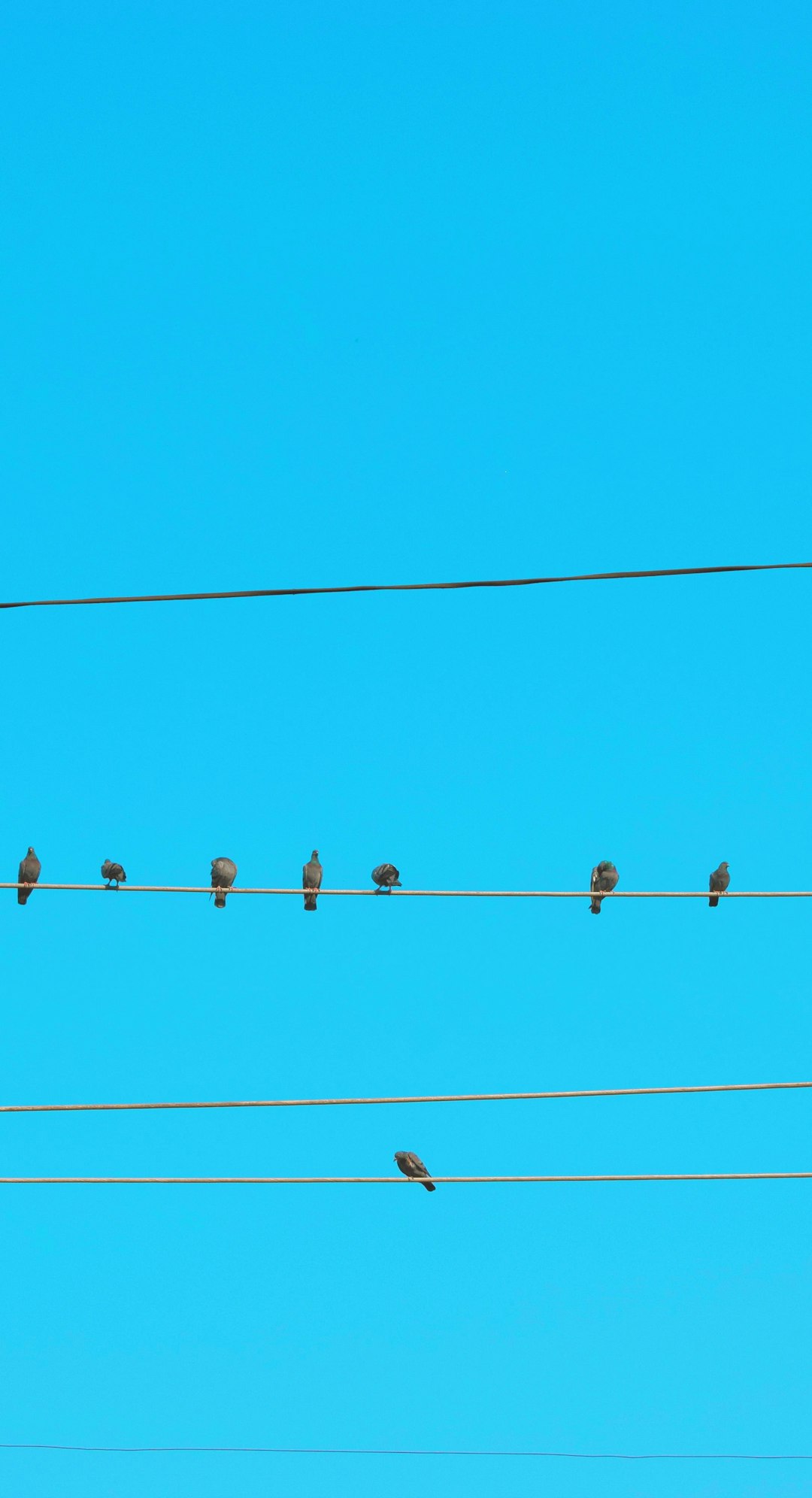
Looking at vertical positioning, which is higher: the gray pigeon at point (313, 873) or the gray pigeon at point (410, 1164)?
the gray pigeon at point (313, 873)

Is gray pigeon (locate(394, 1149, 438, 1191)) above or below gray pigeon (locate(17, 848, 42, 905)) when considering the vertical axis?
below

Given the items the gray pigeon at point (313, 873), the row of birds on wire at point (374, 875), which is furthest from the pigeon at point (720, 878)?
the gray pigeon at point (313, 873)

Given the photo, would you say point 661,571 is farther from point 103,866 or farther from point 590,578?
point 103,866

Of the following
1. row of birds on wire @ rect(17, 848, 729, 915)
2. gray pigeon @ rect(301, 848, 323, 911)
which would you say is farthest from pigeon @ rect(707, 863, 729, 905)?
gray pigeon @ rect(301, 848, 323, 911)

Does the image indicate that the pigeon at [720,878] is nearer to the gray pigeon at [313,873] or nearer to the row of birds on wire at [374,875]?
the row of birds on wire at [374,875]

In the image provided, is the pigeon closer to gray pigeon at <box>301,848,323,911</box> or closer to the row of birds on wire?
the row of birds on wire

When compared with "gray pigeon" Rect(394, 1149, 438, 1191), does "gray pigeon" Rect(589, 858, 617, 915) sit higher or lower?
higher

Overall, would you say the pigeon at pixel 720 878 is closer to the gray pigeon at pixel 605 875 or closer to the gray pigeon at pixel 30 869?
the gray pigeon at pixel 605 875

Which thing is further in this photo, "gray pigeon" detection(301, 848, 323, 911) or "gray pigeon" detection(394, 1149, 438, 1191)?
"gray pigeon" detection(301, 848, 323, 911)

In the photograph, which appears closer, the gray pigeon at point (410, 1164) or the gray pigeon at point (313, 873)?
the gray pigeon at point (410, 1164)

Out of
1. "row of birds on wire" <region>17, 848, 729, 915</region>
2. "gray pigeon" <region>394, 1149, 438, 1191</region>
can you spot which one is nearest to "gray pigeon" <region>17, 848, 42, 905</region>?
"row of birds on wire" <region>17, 848, 729, 915</region>

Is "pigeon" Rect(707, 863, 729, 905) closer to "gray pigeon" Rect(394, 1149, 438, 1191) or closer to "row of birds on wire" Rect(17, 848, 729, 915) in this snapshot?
"row of birds on wire" Rect(17, 848, 729, 915)

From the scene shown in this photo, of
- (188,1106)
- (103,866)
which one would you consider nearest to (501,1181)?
(188,1106)

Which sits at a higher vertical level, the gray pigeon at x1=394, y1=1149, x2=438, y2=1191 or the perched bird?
the perched bird
